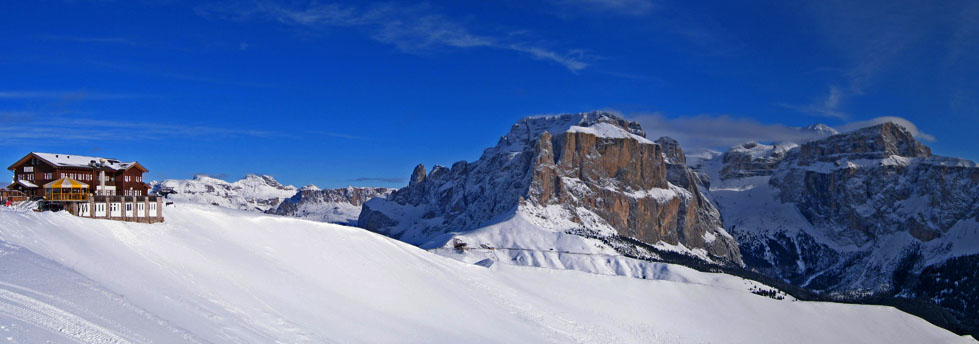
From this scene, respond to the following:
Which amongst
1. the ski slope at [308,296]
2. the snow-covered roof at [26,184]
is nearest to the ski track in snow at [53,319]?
the ski slope at [308,296]

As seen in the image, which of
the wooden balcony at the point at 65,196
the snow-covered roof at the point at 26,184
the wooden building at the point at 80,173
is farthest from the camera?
the wooden building at the point at 80,173

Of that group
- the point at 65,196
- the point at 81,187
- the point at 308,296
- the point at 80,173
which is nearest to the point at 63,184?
the point at 65,196

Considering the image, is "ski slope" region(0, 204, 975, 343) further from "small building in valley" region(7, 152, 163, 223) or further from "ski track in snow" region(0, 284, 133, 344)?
"small building in valley" region(7, 152, 163, 223)

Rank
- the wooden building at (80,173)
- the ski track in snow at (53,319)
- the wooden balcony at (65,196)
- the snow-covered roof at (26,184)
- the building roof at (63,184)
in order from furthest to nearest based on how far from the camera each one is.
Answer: the wooden building at (80,173), the snow-covered roof at (26,184), the wooden balcony at (65,196), the building roof at (63,184), the ski track in snow at (53,319)

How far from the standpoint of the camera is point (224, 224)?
66.2 m

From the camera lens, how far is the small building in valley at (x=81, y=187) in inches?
2277

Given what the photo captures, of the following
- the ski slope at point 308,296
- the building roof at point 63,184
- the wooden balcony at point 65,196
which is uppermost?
the building roof at point 63,184

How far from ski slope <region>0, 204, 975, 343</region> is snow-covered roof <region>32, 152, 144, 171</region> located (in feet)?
20.1

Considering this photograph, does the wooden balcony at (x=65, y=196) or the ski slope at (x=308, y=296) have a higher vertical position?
the wooden balcony at (x=65, y=196)

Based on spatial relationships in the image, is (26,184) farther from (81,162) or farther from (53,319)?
(53,319)

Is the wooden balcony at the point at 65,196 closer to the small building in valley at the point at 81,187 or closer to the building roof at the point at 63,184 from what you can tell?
the small building in valley at the point at 81,187

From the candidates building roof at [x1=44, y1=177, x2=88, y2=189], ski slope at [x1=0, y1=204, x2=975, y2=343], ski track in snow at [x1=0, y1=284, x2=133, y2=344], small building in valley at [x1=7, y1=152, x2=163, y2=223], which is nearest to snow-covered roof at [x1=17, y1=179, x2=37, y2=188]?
small building in valley at [x1=7, y1=152, x2=163, y2=223]

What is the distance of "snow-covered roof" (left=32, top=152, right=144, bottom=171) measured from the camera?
196ft

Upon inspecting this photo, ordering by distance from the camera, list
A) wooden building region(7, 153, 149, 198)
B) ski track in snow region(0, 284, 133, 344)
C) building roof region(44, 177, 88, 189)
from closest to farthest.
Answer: ski track in snow region(0, 284, 133, 344), building roof region(44, 177, 88, 189), wooden building region(7, 153, 149, 198)
